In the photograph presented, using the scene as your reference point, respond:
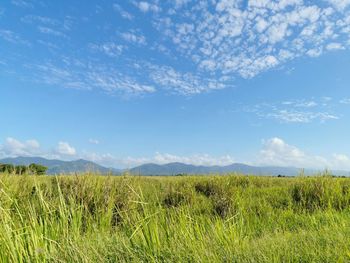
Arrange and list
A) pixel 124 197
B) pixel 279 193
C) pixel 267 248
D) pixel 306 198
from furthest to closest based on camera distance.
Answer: pixel 279 193 → pixel 306 198 → pixel 124 197 → pixel 267 248

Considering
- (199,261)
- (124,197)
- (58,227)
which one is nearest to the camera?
(199,261)

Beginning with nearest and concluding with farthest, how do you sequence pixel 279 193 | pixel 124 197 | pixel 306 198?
pixel 124 197 → pixel 306 198 → pixel 279 193

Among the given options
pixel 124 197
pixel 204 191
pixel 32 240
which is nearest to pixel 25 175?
pixel 124 197

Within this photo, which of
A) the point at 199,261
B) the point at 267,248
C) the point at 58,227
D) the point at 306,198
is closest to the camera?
the point at 199,261

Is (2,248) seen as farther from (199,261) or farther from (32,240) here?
(199,261)

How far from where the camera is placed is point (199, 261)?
3920 mm

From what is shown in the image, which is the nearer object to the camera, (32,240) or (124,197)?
(32,240)

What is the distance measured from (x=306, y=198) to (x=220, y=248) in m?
7.80

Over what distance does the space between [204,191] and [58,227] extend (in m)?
9.30

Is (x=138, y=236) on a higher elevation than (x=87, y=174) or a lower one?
lower

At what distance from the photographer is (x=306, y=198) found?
11.1 m

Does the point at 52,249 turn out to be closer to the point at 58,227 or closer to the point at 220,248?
the point at 58,227

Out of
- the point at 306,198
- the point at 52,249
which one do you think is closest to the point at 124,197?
the point at 52,249

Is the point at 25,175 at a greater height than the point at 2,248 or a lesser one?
greater
